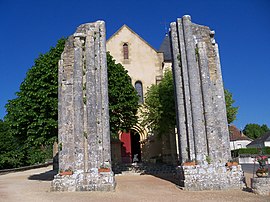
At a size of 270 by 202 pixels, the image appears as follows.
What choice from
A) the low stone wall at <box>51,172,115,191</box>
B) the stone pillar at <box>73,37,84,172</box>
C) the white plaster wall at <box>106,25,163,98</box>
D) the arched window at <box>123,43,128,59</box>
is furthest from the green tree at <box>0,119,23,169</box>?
the low stone wall at <box>51,172,115,191</box>

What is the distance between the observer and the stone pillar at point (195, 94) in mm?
10922

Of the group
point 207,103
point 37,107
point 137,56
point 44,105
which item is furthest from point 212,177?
point 137,56

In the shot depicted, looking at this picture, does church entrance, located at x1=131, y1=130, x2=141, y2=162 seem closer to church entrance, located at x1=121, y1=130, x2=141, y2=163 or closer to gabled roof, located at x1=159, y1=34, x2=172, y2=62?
church entrance, located at x1=121, y1=130, x2=141, y2=163

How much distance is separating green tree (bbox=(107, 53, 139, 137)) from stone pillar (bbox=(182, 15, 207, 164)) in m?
7.21

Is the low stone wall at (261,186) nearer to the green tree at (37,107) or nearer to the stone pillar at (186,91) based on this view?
the stone pillar at (186,91)

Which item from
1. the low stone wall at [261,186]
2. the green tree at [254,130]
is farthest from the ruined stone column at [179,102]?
the green tree at [254,130]

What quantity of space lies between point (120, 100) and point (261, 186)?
1103 cm

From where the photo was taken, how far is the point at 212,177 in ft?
34.6

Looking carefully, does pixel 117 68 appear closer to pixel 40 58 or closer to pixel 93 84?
pixel 40 58

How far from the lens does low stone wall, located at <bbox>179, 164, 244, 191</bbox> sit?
10.4m

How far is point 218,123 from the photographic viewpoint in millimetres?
11195

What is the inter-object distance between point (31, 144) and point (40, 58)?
5.50m

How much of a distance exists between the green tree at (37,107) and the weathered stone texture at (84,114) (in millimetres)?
3161

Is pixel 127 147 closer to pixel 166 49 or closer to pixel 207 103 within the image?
pixel 166 49
